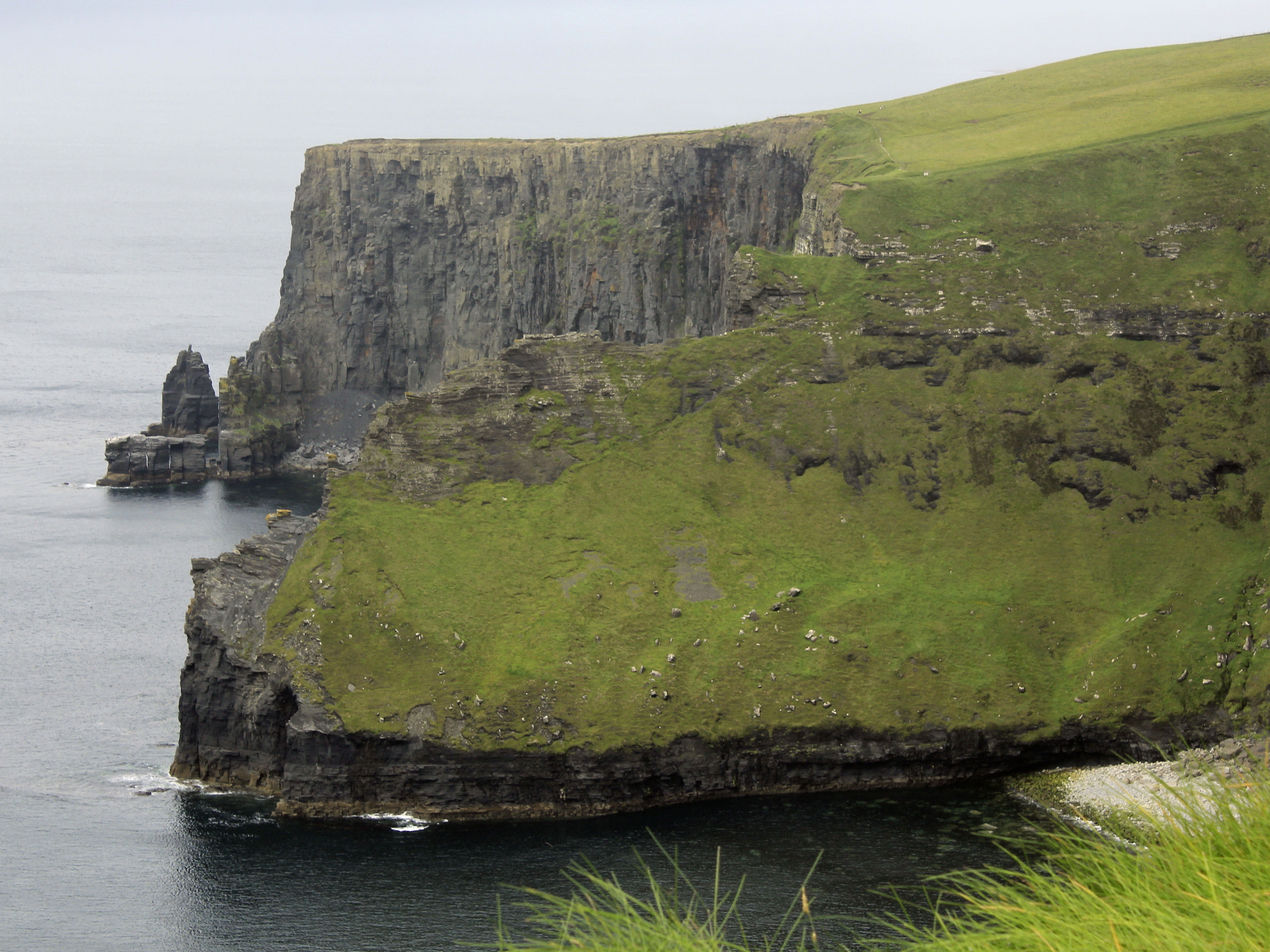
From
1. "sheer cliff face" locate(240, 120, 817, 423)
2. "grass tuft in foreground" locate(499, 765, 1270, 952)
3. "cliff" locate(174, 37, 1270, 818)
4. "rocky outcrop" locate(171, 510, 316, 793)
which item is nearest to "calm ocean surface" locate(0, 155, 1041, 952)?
"rocky outcrop" locate(171, 510, 316, 793)

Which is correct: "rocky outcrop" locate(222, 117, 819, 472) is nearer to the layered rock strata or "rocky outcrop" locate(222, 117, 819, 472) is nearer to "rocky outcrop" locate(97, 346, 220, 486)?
"rocky outcrop" locate(97, 346, 220, 486)

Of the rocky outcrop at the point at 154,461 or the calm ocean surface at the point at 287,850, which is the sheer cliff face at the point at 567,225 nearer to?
the rocky outcrop at the point at 154,461

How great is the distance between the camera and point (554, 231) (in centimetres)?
18750

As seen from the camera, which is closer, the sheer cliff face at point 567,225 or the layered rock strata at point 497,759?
the layered rock strata at point 497,759

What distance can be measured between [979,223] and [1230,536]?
3243 centimetres

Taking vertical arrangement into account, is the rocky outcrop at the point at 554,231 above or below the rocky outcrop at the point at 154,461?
above

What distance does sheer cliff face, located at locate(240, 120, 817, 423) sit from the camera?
16738 centimetres

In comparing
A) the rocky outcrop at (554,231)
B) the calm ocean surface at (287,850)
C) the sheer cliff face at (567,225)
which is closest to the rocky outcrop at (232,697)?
the calm ocean surface at (287,850)

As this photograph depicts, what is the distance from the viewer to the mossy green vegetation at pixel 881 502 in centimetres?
8306

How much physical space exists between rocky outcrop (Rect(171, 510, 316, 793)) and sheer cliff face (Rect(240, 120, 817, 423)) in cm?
8136

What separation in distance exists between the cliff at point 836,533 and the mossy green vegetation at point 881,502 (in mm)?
235

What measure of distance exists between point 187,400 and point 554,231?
53107 millimetres

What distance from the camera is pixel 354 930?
64438 mm

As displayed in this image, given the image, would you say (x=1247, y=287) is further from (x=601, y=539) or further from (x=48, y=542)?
(x=48, y=542)
